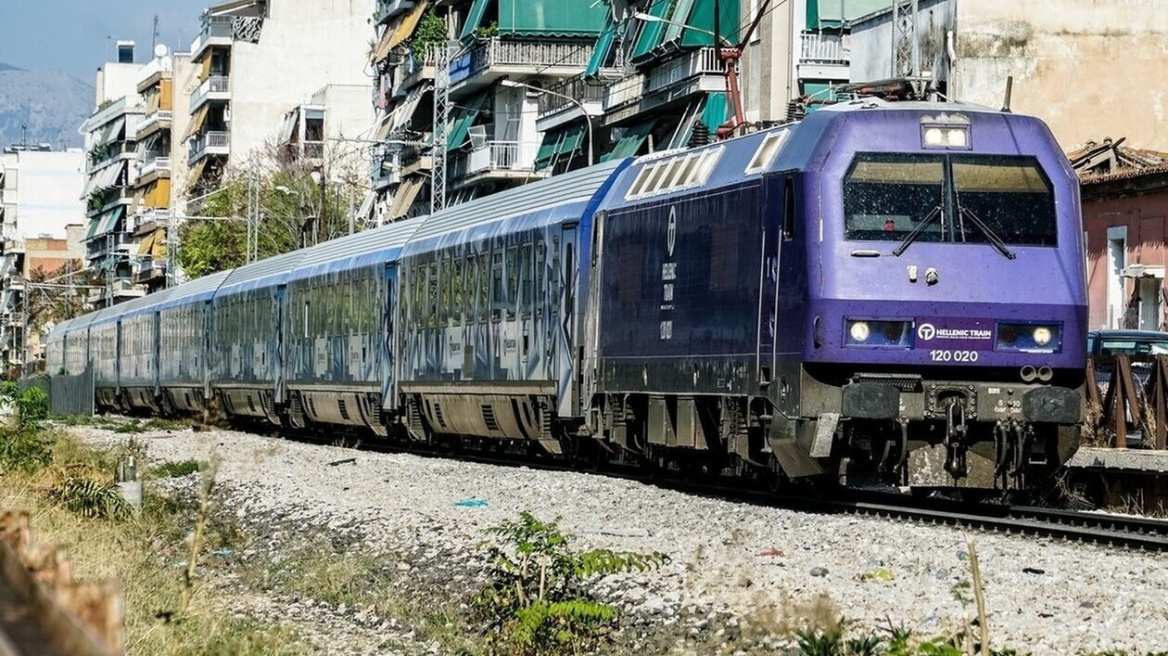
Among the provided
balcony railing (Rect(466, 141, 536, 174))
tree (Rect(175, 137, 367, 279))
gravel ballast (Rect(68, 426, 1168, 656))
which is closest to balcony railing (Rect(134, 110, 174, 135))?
tree (Rect(175, 137, 367, 279))

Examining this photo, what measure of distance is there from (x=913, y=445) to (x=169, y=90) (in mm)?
112635

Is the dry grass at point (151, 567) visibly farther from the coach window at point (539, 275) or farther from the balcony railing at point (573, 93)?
the balcony railing at point (573, 93)

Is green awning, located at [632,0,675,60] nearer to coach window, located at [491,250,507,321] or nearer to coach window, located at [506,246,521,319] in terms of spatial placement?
coach window, located at [491,250,507,321]

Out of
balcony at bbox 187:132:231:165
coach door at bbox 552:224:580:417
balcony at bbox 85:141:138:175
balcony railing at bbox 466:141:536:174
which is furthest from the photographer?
balcony at bbox 85:141:138:175

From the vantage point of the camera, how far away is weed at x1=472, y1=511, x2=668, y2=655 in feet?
34.0

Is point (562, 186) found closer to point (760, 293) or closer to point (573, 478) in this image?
point (573, 478)

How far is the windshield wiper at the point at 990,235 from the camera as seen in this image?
15.8m

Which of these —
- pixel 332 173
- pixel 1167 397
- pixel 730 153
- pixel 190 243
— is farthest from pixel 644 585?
pixel 190 243

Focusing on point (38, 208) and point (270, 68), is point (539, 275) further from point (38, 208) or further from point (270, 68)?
point (38, 208)

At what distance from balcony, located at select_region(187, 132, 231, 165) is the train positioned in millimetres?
81853

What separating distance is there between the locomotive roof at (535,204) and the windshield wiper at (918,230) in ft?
21.3

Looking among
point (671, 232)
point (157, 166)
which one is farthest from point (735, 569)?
point (157, 166)

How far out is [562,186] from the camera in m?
23.7

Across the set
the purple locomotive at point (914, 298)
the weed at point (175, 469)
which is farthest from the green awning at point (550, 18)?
the purple locomotive at point (914, 298)
